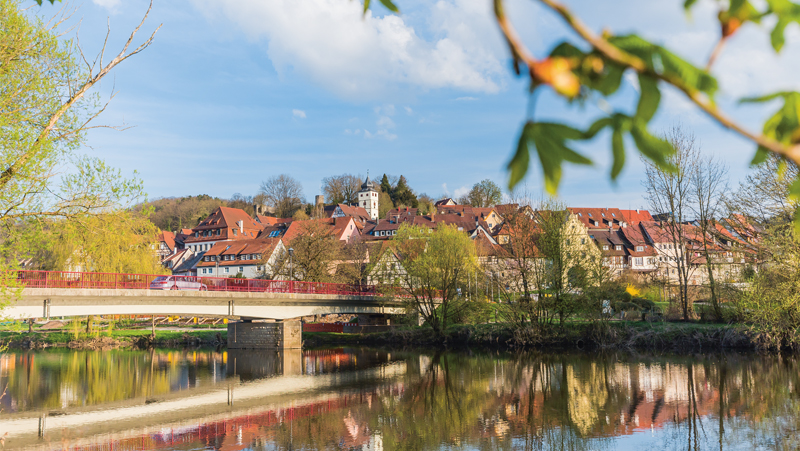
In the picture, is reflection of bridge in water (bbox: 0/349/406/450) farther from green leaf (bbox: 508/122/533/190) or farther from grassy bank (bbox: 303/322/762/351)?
green leaf (bbox: 508/122/533/190)

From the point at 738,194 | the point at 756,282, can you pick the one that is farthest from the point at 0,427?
the point at 738,194

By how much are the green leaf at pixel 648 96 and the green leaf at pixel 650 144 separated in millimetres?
17

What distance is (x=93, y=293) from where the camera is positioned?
29.0m

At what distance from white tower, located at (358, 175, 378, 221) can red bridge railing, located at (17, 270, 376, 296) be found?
259ft

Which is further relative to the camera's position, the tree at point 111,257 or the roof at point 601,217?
the roof at point 601,217

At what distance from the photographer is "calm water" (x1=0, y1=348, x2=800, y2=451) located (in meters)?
14.4

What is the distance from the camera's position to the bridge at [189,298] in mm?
27391

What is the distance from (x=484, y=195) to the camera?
118 metres

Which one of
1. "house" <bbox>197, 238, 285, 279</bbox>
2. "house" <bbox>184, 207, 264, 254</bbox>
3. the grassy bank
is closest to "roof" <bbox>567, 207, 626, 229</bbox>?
"house" <bbox>197, 238, 285, 279</bbox>

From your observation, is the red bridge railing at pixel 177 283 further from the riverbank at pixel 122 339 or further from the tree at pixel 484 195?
the tree at pixel 484 195

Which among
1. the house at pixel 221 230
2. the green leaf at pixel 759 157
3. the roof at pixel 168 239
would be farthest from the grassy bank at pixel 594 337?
the roof at pixel 168 239

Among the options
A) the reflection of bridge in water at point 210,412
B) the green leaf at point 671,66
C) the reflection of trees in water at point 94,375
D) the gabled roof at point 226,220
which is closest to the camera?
the green leaf at point 671,66

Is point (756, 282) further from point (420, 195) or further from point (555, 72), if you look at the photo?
point (420, 195)

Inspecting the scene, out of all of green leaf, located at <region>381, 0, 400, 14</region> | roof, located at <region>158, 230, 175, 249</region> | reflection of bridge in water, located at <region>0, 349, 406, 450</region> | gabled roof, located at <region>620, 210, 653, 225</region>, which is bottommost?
reflection of bridge in water, located at <region>0, 349, 406, 450</region>
